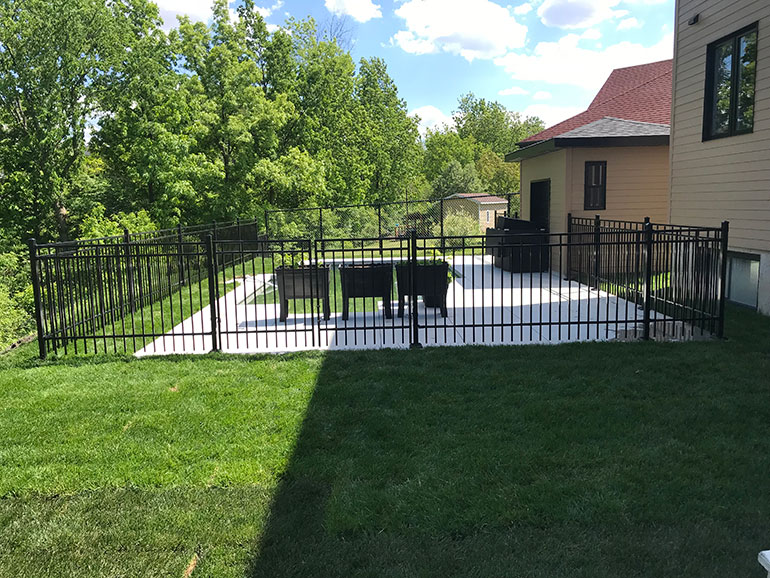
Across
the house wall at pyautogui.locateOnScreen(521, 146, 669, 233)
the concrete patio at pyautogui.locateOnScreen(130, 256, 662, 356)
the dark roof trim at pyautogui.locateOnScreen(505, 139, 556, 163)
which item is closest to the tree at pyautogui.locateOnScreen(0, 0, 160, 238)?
the concrete patio at pyautogui.locateOnScreen(130, 256, 662, 356)

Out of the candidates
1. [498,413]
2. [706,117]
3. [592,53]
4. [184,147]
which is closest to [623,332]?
[498,413]

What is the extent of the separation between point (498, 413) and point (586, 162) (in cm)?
967

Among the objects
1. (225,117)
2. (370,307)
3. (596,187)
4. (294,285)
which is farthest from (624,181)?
(225,117)

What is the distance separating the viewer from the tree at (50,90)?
54.8ft

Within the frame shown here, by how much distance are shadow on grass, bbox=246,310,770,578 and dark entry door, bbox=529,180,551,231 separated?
952cm

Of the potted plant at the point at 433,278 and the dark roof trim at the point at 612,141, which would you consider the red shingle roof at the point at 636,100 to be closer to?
the dark roof trim at the point at 612,141

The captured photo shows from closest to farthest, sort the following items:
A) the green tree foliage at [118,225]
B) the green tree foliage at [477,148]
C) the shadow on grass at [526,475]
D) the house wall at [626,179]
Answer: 1. the shadow on grass at [526,475]
2. the green tree foliage at [118,225]
3. the house wall at [626,179]
4. the green tree foliage at [477,148]

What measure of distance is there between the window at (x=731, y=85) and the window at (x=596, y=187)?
3176 mm

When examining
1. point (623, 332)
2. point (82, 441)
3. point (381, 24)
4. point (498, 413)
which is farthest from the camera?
point (381, 24)

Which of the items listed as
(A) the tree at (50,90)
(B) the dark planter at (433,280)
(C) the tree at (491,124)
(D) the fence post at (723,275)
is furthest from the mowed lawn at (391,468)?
(C) the tree at (491,124)

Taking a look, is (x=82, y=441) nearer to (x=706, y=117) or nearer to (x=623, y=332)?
(x=623, y=332)

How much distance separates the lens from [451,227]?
24.2m

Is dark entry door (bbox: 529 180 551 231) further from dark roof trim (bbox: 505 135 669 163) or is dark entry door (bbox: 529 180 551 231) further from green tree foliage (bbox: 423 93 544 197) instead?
green tree foliage (bbox: 423 93 544 197)

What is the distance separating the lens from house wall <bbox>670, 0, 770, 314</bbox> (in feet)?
28.1
